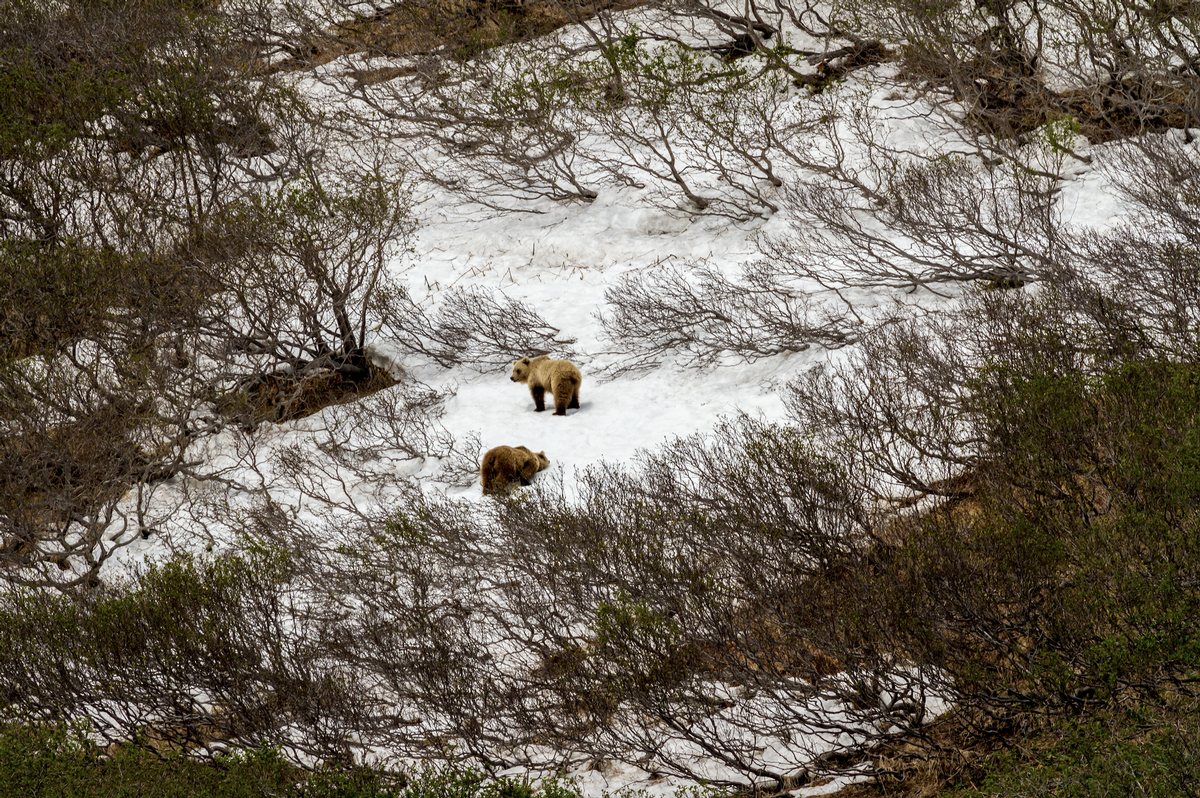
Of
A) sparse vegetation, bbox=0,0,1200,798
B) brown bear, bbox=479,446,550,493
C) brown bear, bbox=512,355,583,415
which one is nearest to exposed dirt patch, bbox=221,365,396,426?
sparse vegetation, bbox=0,0,1200,798

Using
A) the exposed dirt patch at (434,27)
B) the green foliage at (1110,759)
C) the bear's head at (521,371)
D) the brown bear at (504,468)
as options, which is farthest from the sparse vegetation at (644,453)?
the bear's head at (521,371)

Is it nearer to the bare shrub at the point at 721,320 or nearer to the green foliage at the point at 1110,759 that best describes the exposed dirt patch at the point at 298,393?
the bare shrub at the point at 721,320

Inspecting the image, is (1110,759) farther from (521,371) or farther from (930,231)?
(930,231)

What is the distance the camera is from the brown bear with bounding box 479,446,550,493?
37.7ft

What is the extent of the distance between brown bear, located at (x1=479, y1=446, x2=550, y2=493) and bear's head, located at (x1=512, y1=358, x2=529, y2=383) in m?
2.32

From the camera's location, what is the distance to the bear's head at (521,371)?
13.7 m

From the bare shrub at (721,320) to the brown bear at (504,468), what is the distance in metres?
3.31

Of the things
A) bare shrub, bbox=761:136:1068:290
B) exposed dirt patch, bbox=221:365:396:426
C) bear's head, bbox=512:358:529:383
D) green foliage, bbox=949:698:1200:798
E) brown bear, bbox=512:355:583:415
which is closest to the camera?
green foliage, bbox=949:698:1200:798

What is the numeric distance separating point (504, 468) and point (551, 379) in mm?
2155

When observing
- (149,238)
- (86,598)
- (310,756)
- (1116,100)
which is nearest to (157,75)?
(149,238)

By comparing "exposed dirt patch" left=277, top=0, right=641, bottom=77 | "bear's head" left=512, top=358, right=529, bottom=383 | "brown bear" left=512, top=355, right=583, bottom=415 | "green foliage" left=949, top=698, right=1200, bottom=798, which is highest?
"exposed dirt patch" left=277, top=0, right=641, bottom=77

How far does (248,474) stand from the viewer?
45.0ft

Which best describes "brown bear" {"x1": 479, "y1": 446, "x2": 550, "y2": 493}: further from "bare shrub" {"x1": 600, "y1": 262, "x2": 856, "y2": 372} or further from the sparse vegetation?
"bare shrub" {"x1": 600, "y1": 262, "x2": 856, "y2": 372}

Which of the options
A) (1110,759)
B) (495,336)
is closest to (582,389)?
(495,336)
